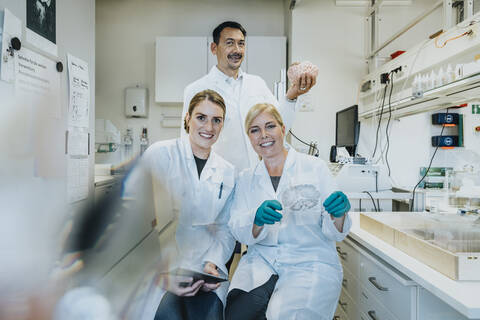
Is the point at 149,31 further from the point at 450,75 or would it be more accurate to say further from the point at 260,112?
the point at 450,75

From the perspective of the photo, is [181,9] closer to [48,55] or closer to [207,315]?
[48,55]

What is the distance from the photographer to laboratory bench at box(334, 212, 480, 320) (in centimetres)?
78

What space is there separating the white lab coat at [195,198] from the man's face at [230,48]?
41cm

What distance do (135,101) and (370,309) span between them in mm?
3074

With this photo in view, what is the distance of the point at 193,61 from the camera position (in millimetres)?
3082

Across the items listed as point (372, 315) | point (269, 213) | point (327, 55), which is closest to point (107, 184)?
point (269, 213)

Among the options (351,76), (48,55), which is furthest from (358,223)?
(351,76)

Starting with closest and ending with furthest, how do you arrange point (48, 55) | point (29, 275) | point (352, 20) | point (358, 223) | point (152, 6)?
1. point (29, 275)
2. point (48, 55)
3. point (358, 223)
4. point (352, 20)
5. point (152, 6)

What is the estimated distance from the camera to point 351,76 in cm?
302

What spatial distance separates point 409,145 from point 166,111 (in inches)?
107

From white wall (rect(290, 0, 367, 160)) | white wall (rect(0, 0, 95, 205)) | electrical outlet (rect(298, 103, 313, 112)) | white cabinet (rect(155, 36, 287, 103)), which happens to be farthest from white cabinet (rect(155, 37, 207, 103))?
white wall (rect(0, 0, 95, 205))

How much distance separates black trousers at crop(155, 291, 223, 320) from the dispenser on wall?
106 inches

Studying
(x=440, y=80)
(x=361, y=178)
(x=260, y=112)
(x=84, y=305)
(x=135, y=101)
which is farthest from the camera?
(x=135, y=101)

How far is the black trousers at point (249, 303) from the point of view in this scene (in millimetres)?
1014
